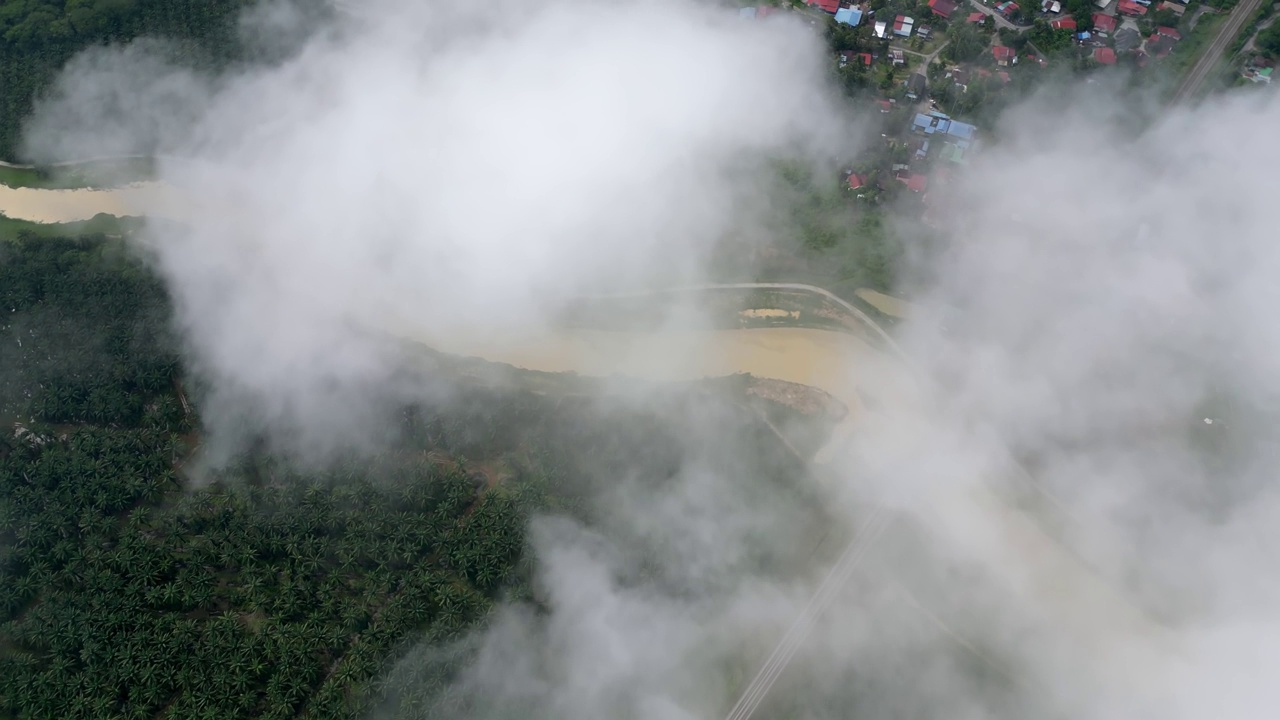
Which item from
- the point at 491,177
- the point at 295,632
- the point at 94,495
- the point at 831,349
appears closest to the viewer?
the point at 295,632

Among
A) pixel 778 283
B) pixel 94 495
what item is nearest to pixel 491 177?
pixel 778 283

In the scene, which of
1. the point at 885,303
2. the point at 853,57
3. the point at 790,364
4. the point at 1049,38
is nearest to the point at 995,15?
the point at 1049,38

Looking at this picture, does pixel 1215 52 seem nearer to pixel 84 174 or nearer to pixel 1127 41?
pixel 1127 41

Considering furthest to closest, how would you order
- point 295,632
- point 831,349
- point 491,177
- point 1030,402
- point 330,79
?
point 330,79 → point 491,177 → point 831,349 → point 1030,402 → point 295,632

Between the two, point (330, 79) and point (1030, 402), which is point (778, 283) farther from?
point (330, 79)

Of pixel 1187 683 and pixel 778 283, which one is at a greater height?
pixel 778 283

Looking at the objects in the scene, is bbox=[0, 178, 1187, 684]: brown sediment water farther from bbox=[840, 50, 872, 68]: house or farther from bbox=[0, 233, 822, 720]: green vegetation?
bbox=[840, 50, 872, 68]: house
